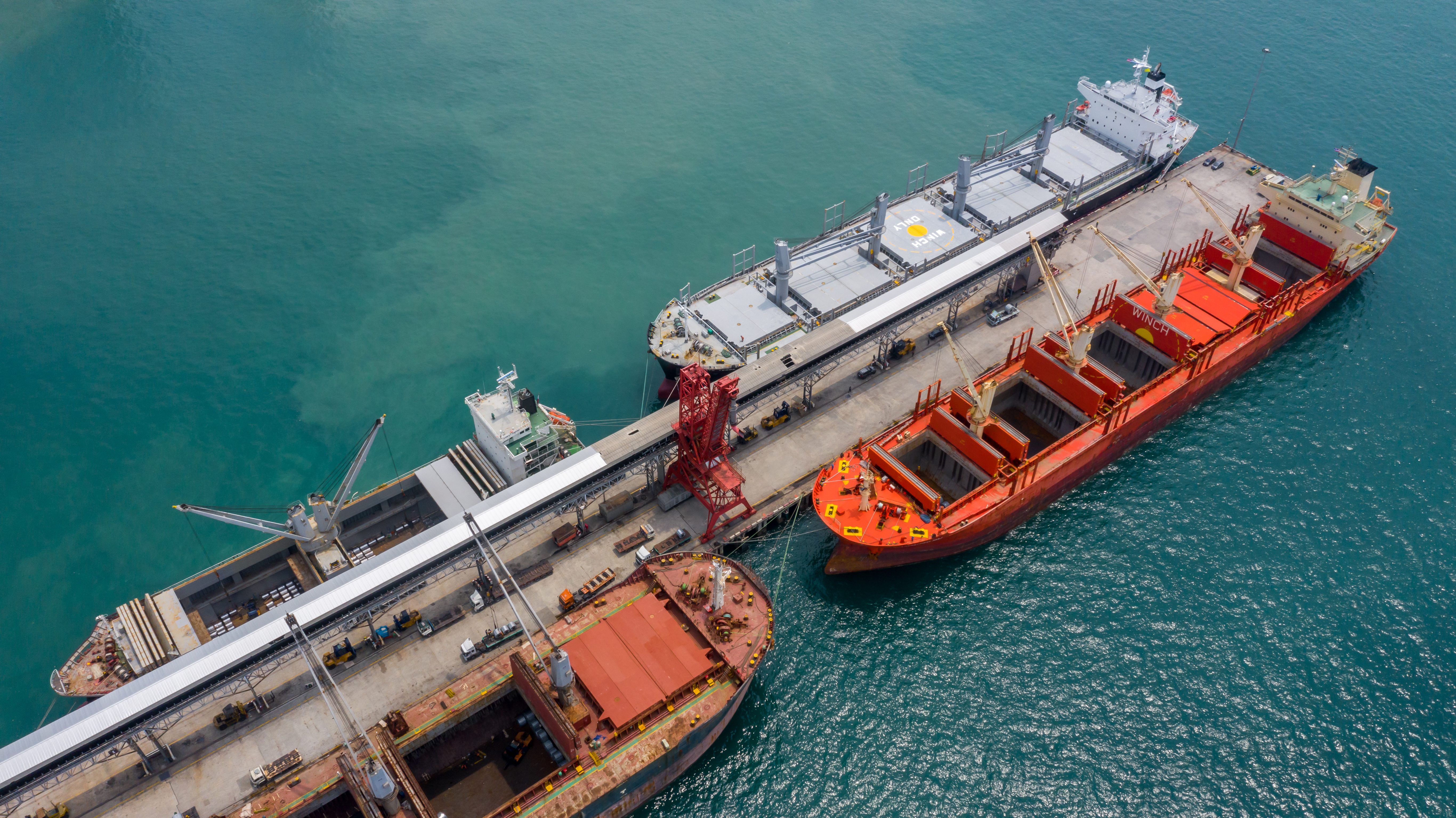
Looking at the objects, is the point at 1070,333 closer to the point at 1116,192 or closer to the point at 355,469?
the point at 1116,192

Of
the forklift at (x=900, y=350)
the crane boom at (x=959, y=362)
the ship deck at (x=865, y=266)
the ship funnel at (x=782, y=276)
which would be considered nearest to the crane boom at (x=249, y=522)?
the ship deck at (x=865, y=266)

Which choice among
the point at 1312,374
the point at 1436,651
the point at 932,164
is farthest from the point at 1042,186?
the point at 1436,651

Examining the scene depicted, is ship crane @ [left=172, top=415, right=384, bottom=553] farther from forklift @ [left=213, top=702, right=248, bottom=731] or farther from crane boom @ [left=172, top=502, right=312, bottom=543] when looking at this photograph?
forklift @ [left=213, top=702, right=248, bottom=731]

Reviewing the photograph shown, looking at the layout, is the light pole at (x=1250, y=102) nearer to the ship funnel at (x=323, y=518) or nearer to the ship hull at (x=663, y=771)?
the ship hull at (x=663, y=771)

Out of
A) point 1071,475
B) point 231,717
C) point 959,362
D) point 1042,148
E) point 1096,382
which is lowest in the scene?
point 1071,475

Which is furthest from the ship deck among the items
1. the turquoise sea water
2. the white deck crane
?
the white deck crane

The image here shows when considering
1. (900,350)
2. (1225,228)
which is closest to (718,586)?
(900,350)

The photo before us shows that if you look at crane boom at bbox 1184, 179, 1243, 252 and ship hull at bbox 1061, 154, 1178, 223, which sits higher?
ship hull at bbox 1061, 154, 1178, 223
